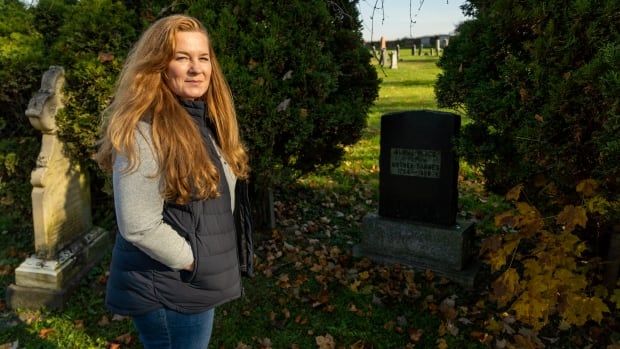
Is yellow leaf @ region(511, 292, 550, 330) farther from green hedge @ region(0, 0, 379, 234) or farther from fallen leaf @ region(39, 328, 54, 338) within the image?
fallen leaf @ region(39, 328, 54, 338)

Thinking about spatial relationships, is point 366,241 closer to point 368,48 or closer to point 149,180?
point 368,48

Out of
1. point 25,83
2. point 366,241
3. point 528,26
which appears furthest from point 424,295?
point 25,83

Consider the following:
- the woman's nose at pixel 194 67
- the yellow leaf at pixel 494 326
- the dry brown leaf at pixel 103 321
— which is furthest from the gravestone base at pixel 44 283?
the yellow leaf at pixel 494 326

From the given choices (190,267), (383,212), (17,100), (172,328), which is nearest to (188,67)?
(190,267)

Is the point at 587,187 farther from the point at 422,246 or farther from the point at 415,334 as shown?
the point at 422,246

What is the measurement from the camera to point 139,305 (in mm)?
2123

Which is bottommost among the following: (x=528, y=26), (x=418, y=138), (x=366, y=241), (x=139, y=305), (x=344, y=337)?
(x=344, y=337)

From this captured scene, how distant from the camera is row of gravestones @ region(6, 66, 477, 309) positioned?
184 inches

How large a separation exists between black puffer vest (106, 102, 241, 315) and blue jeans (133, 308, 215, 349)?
0.18 feet

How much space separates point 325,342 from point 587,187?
2289 mm

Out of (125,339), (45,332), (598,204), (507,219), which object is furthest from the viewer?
(45,332)

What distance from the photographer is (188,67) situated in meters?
2.19

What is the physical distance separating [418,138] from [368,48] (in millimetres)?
1560

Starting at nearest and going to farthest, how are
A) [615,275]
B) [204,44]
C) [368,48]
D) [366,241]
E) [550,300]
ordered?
[204,44], [550,300], [615,275], [366,241], [368,48]
